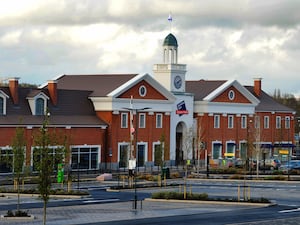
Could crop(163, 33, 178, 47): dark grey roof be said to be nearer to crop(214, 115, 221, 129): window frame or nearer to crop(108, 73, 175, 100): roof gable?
crop(108, 73, 175, 100): roof gable

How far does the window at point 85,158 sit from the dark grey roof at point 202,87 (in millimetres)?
19971

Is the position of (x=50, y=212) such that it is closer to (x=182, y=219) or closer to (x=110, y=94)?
(x=182, y=219)

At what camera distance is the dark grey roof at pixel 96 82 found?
7869 centimetres

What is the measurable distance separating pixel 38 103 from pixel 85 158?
23.7 ft

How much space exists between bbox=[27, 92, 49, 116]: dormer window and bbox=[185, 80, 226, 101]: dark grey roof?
2469 cm

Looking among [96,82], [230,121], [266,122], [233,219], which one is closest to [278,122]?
[266,122]

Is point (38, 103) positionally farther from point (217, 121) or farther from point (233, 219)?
point (233, 219)

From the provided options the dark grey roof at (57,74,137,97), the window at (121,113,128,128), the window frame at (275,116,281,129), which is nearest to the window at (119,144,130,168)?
the window at (121,113,128,128)

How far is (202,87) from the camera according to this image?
94562 mm

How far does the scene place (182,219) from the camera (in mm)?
36562

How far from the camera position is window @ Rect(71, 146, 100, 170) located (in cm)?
7288

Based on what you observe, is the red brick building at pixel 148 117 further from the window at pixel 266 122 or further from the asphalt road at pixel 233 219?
the asphalt road at pixel 233 219

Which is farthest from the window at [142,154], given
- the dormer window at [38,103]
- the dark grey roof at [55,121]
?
the dormer window at [38,103]

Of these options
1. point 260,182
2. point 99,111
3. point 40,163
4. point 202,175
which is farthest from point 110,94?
point 40,163
